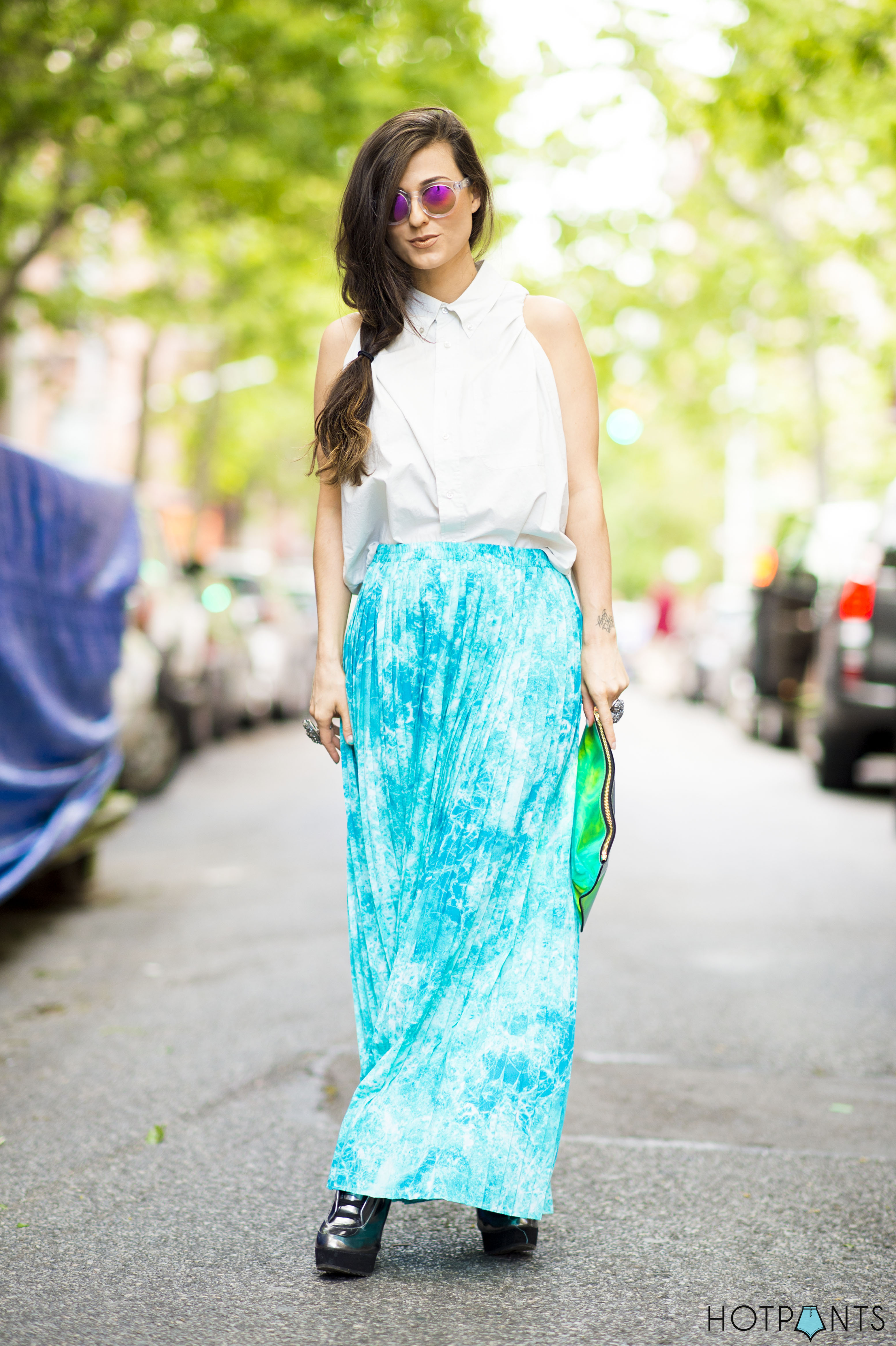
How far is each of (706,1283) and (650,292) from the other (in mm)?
22065

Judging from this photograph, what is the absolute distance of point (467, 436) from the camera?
288 centimetres

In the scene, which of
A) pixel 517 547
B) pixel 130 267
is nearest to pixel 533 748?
pixel 517 547

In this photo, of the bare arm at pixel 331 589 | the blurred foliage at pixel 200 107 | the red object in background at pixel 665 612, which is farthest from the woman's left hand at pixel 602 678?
the red object in background at pixel 665 612

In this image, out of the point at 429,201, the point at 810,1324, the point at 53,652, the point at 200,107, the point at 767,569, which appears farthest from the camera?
the point at 767,569

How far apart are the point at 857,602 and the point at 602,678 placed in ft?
25.4

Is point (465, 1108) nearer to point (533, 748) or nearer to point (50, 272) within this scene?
point (533, 748)

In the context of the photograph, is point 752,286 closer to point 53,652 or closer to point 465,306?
point 53,652

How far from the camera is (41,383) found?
23.6 metres

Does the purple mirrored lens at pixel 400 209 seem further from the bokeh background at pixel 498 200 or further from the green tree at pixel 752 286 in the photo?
the green tree at pixel 752 286

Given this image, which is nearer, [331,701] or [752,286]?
[331,701]

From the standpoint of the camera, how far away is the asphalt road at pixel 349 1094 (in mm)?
2723

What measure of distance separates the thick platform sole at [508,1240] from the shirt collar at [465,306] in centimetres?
168

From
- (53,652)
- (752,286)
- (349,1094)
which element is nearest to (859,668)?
(53,652)

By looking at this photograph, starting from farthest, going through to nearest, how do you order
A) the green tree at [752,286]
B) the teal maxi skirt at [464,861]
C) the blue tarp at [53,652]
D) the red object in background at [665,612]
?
the red object in background at [665,612]
the green tree at [752,286]
the blue tarp at [53,652]
the teal maxi skirt at [464,861]
